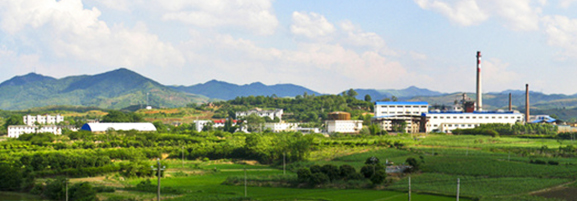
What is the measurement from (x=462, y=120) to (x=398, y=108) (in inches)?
602

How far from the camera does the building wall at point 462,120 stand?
97.2m

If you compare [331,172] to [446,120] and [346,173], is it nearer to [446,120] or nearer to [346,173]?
[346,173]

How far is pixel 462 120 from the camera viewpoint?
97.6 metres

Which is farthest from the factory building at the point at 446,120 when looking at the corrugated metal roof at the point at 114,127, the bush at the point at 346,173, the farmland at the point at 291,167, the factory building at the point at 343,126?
the bush at the point at 346,173

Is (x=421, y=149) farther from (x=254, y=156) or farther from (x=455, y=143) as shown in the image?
(x=254, y=156)

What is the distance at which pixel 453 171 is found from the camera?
40.8 m

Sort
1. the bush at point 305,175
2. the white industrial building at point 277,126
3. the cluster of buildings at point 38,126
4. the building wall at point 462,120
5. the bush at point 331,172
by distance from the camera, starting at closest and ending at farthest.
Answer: the bush at point 305,175
the bush at point 331,172
the cluster of buildings at point 38,126
the building wall at point 462,120
the white industrial building at point 277,126

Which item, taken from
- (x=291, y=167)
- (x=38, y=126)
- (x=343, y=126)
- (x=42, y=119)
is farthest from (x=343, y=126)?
(x=42, y=119)

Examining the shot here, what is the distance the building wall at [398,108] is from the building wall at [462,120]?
11683 millimetres

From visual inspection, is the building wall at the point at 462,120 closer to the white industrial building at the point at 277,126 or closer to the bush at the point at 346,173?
the white industrial building at the point at 277,126

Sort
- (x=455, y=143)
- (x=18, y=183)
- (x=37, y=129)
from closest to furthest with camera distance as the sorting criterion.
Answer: (x=18, y=183)
(x=455, y=143)
(x=37, y=129)

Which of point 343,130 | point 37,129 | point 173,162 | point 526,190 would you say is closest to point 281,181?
point 526,190

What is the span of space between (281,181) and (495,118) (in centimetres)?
7006

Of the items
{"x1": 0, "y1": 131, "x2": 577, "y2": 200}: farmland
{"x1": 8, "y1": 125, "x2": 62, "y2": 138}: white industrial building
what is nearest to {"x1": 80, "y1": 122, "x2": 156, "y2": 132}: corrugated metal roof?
{"x1": 8, "y1": 125, "x2": 62, "y2": 138}: white industrial building
